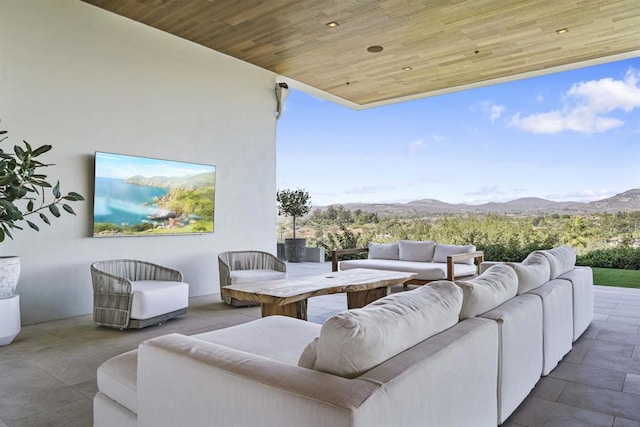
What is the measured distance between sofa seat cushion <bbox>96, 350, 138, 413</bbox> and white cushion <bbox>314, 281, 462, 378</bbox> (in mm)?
870

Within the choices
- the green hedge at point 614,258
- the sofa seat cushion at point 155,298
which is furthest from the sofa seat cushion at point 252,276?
the green hedge at point 614,258

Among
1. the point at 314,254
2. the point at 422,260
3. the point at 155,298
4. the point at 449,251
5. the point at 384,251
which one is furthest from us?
the point at 314,254

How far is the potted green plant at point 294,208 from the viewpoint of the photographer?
10.4 m

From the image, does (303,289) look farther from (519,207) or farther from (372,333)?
(519,207)

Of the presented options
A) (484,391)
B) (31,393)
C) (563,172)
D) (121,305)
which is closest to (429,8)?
(484,391)

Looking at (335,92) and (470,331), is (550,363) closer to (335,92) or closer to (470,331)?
(470,331)

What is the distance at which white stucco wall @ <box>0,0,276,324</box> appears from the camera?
13.5ft

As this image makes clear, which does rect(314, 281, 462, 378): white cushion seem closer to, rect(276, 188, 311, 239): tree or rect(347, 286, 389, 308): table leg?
rect(347, 286, 389, 308): table leg

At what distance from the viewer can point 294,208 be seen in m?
10.4

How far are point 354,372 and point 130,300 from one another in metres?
3.27

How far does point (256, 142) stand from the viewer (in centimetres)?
639

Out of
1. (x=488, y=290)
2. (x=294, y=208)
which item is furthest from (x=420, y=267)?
(x=294, y=208)

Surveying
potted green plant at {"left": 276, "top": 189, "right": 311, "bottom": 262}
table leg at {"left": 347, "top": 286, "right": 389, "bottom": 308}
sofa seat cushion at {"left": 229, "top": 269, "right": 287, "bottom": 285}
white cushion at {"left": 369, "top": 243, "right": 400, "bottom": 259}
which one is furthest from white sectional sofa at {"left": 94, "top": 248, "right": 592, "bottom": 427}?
potted green plant at {"left": 276, "top": 189, "right": 311, "bottom": 262}

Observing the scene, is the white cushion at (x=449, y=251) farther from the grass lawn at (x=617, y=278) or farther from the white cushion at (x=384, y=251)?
the grass lawn at (x=617, y=278)
